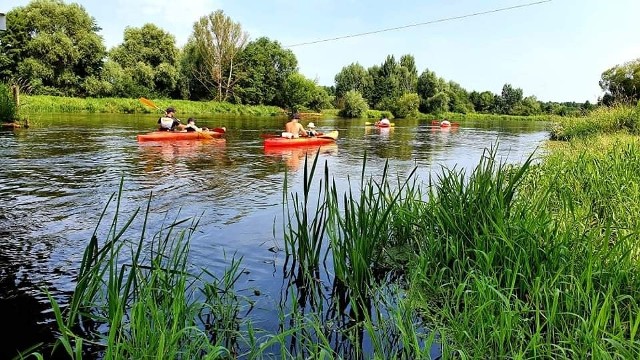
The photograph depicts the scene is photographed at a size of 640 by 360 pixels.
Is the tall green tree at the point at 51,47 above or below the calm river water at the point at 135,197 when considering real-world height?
above

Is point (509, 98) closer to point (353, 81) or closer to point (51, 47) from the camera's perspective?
point (353, 81)

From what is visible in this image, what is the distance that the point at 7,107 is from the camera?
710 inches

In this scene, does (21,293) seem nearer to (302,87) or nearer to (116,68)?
(116,68)

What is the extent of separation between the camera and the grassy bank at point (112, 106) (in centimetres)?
3272

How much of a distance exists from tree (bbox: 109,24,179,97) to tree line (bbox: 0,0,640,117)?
100mm

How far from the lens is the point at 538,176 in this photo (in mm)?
7027

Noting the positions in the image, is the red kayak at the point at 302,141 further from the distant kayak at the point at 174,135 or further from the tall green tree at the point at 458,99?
the tall green tree at the point at 458,99

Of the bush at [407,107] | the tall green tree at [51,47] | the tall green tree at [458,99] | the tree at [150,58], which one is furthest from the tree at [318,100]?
the tall green tree at [51,47]

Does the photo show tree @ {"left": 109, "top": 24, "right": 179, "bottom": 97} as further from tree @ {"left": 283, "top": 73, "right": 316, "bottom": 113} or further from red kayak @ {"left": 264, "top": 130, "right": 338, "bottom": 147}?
red kayak @ {"left": 264, "top": 130, "right": 338, "bottom": 147}

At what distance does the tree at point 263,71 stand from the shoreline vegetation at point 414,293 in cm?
5185

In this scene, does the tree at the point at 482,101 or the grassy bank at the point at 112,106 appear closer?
the grassy bank at the point at 112,106

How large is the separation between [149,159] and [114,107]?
28.4 m

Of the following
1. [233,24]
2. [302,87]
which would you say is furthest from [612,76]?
[233,24]

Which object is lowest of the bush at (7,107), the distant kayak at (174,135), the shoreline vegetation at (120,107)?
the distant kayak at (174,135)
